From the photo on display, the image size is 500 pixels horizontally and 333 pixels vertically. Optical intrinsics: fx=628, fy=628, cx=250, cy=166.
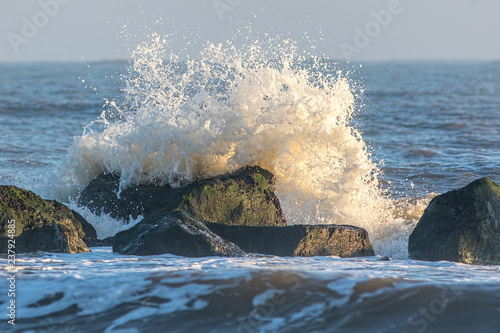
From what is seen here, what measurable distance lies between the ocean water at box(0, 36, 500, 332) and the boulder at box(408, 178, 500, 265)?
0.22 m

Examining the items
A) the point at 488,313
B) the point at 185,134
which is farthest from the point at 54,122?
the point at 488,313

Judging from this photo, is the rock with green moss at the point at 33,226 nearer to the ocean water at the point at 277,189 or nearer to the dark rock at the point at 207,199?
the ocean water at the point at 277,189

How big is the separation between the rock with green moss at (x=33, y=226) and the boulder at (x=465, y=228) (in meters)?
3.10

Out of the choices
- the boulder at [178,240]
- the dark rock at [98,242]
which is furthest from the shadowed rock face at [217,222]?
the dark rock at [98,242]

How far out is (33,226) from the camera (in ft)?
17.7

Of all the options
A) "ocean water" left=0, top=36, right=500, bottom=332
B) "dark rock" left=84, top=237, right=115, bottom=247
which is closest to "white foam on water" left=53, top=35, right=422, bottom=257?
"ocean water" left=0, top=36, right=500, bottom=332

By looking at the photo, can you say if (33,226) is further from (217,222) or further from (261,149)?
(261,149)

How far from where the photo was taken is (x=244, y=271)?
4.60 meters

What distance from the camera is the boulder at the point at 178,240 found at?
5266 millimetres

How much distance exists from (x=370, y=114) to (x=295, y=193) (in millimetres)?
12269

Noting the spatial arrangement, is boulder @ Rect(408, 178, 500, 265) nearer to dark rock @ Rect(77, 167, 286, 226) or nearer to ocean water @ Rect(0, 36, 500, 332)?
ocean water @ Rect(0, 36, 500, 332)

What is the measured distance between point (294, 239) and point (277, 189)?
1.95 m

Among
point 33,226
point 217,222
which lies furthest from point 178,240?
point 33,226

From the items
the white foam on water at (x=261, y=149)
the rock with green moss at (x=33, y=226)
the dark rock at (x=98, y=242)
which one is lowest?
the dark rock at (x=98, y=242)
